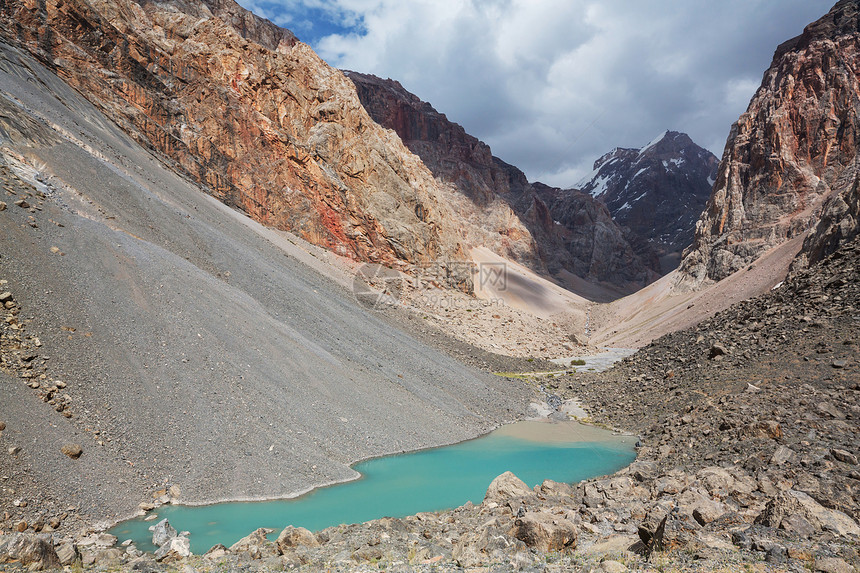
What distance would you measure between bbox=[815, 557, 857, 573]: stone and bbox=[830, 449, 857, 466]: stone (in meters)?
6.74

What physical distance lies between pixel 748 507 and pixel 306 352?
1626cm

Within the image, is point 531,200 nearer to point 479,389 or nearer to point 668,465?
point 479,389

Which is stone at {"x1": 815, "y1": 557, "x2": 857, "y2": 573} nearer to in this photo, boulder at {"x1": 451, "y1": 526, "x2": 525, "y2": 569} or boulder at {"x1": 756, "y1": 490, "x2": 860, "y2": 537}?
boulder at {"x1": 756, "y1": 490, "x2": 860, "y2": 537}

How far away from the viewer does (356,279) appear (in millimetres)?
43938

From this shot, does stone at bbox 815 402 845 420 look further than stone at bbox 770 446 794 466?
Yes

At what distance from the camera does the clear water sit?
11.5m

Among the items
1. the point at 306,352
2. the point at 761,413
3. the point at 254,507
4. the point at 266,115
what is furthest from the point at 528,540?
the point at 266,115

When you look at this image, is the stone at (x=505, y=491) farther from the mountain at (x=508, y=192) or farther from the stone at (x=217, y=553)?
the mountain at (x=508, y=192)

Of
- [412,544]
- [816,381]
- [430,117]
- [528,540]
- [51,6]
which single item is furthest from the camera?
[430,117]

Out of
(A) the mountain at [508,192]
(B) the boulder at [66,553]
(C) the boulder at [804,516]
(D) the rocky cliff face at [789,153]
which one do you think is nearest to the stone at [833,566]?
(C) the boulder at [804,516]

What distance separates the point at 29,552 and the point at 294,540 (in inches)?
166

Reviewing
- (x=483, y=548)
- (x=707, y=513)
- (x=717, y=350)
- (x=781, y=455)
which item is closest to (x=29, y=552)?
(x=483, y=548)

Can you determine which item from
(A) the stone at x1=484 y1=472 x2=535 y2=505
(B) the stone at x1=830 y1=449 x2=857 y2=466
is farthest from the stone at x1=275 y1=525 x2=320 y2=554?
(B) the stone at x1=830 y1=449 x2=857 y2=466

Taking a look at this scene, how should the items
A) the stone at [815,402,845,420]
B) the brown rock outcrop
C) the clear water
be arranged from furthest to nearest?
the brown rock outcrop, the stone at [815,402,845,420], the clear water
